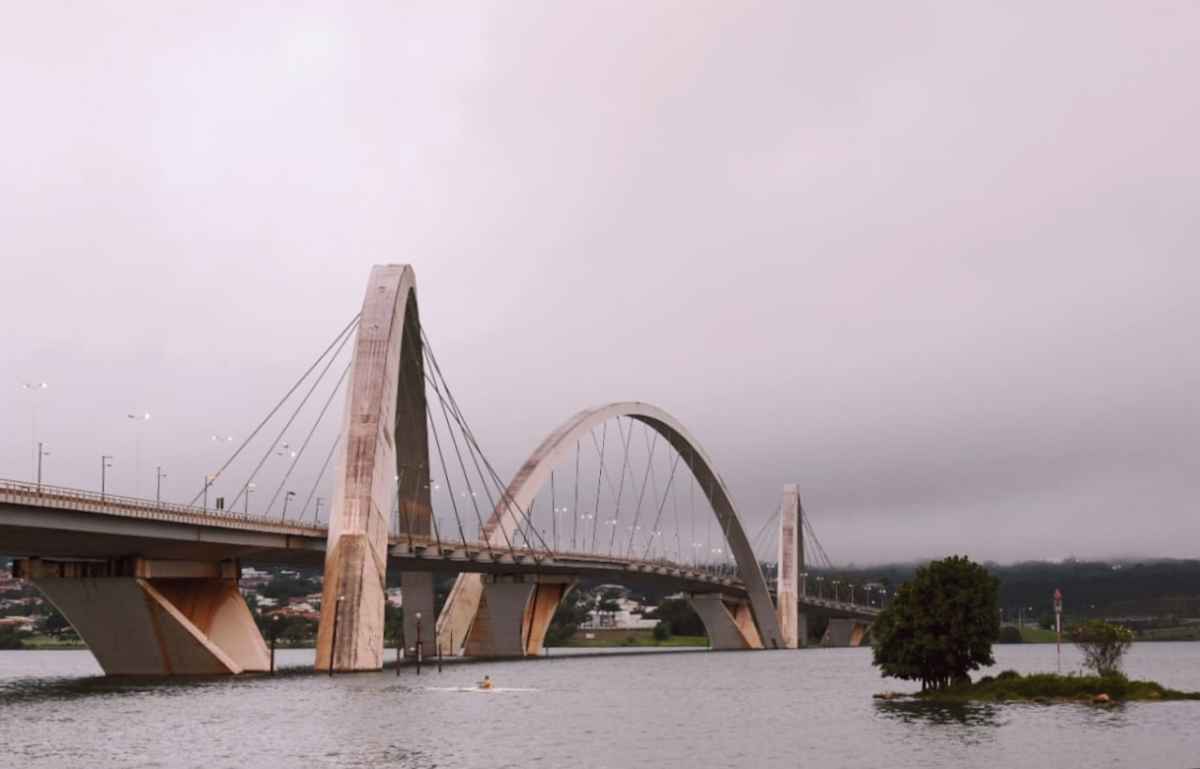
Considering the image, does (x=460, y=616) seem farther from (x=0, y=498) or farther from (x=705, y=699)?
(x=0, y=498)

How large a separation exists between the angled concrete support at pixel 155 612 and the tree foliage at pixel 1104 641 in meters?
53.8

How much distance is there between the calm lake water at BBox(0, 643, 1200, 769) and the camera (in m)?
54.8

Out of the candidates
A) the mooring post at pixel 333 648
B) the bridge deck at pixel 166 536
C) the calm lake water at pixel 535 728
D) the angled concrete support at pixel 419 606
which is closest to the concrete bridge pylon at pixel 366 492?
the mooring post at pixel 333 648

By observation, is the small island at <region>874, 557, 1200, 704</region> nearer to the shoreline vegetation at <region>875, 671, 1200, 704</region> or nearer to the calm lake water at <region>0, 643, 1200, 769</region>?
the shoreline vegetation at <region>875, 671, 1200, 704</region>

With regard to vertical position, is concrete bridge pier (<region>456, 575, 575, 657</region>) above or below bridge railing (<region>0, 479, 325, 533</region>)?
below

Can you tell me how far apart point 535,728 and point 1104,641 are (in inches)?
1445

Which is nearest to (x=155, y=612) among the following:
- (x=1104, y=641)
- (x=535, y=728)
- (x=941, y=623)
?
(x=535, y=728)

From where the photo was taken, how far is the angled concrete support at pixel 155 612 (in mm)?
86312

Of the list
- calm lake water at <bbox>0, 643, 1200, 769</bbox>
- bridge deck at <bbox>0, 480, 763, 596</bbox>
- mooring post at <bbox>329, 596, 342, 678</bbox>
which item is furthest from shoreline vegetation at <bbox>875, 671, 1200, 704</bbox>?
bridge deck at <bbox>0, 480, 763, 596</bbox>

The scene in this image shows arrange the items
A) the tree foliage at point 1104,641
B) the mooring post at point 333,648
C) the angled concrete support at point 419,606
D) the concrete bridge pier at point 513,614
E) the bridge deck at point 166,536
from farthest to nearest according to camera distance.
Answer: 1. the concrete bridge pier at point 513,614
2. the angled concrete support at point 419,606
3. the mooring post at point 333,648
4. the tree foliage at point 1104,641
5. the bridge deck at point 166,536

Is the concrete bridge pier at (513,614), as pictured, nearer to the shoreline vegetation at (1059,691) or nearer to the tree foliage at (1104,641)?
the tree foliage at (1104,641)

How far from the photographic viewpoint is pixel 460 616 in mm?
145250

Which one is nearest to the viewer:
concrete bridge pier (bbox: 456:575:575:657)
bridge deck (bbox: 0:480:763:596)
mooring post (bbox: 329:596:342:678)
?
bridge deck (bbox: 0:480:763:596)

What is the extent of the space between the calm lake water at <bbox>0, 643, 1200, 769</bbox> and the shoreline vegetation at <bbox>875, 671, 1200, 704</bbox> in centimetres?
277
